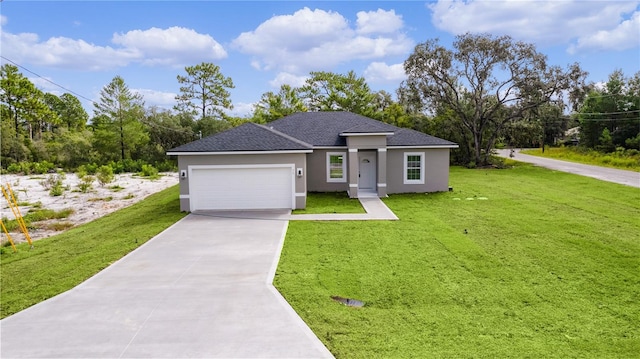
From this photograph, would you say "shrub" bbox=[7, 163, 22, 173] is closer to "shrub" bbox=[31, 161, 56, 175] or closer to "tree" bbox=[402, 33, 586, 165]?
"shrub" bbox=[31, 161, 56, 175]

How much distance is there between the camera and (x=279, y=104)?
3997 cm

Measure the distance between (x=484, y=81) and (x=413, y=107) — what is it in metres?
6.52

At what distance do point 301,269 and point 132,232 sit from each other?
6.77m

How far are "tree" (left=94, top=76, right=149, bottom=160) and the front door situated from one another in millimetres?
30374

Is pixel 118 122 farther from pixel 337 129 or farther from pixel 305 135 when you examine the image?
pixel 337 129

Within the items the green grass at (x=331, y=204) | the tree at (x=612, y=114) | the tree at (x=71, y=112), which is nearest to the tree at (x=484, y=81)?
the tree at (x=612, y=114)

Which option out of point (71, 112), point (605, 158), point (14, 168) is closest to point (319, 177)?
point (605, 158)

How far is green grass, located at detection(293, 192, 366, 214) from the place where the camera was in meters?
14.7

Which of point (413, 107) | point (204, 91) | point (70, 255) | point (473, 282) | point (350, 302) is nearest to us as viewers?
point (350, 302)

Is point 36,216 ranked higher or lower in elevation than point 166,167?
lower

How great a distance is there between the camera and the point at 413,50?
107 ft

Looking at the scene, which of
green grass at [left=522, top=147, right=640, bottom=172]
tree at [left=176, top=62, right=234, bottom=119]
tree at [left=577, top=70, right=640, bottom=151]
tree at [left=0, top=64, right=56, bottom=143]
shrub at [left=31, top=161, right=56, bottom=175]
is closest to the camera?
green grass at [left=522, top=147, right=640, bottom=172]

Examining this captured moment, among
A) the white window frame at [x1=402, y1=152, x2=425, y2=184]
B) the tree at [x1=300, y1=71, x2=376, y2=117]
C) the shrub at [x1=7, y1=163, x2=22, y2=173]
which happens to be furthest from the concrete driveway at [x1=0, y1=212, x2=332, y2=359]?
the shrub at [x1=7, y1=163, x2=22, y2=173]

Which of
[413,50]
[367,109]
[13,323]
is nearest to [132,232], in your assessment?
[13,323]
